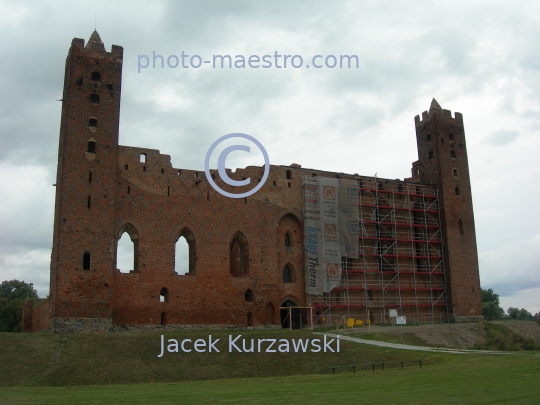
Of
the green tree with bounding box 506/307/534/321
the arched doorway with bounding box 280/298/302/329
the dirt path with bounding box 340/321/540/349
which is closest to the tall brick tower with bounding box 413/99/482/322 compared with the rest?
the dirt path with bounding box 340/321/540/349

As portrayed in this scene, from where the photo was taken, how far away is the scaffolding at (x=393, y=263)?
3706 centimetres

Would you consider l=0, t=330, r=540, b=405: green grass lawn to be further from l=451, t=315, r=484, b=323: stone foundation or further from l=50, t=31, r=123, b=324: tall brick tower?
l=451, t=315, r=484, b=323: stone foundation

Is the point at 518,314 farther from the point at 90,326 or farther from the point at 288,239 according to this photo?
the point at 90,326

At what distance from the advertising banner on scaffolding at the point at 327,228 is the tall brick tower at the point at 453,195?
26.2 feet

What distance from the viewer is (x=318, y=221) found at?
3678 centimetres

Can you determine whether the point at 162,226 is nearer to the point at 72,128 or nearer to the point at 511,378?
the point at 72,128

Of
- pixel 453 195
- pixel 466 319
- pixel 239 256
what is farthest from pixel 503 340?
pixel 239 256

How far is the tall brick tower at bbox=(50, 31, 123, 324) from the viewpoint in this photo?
2853 centimetres

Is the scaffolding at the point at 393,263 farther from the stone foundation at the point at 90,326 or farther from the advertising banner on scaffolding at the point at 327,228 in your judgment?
the stone foundation at the point at 90,326

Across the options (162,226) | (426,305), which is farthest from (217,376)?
(426,305)

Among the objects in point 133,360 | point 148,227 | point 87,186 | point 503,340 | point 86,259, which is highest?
point 87,186

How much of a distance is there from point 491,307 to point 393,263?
115 feet

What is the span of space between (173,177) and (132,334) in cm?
1011

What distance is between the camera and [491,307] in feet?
224
